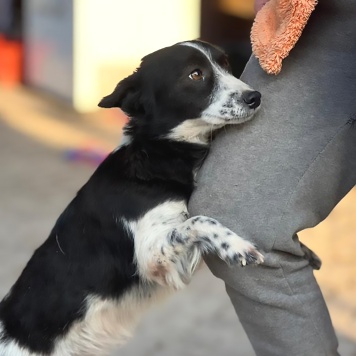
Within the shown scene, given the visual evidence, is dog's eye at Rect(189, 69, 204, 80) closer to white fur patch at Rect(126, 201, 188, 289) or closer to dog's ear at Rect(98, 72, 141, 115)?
dog's ear at Rect(98, 72, 141, 115)

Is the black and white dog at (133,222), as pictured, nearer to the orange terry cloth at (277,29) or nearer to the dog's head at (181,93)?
the dog's head at (181,93)

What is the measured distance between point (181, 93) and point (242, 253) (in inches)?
20.4

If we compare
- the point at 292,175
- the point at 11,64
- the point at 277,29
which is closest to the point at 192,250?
the point at 292,175

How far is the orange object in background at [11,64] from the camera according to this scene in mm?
7352

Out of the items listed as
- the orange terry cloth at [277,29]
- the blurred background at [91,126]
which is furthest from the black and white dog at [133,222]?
the blurred background at [91,126]

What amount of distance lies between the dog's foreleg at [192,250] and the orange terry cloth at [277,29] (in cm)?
40

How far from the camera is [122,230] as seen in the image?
6.83ft

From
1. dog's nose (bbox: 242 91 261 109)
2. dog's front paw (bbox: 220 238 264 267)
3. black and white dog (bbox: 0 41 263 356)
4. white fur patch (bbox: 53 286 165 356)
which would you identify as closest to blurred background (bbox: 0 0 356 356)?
white fur patch (bbox: 53 286 165 356)

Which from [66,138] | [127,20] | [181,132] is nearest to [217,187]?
[181,132]

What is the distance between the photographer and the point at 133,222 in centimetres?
206

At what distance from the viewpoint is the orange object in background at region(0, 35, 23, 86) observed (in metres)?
7.35

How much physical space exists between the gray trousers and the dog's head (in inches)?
6.9

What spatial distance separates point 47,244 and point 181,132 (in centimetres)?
49

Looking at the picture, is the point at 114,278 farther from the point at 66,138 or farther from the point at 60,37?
the point at 60,37
